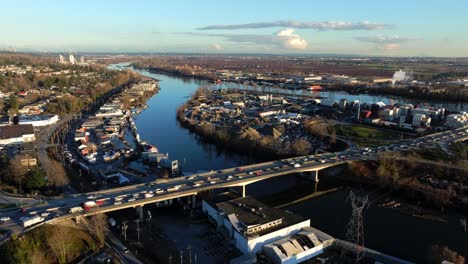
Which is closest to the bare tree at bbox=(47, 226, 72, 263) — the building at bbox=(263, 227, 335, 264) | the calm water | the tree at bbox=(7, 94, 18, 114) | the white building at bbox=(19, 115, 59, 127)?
the building at bbox=(263, 227, 335, 264)

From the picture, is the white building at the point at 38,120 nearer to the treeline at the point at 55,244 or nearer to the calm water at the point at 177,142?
the calm water at the point at 177,142

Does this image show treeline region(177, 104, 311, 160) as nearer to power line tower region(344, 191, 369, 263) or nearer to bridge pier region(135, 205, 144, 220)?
power line tower region(344, 191, 369, 263)

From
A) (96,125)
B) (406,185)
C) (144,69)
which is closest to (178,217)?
(406,185)

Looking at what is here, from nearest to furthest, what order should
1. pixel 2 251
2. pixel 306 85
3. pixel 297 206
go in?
pixel 2 251
pixel 297 206
pixel 306 85

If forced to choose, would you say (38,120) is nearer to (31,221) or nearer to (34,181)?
(34,181)

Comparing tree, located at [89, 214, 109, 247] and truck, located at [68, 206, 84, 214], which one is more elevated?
truck, located at [68, 206, 84, 214]

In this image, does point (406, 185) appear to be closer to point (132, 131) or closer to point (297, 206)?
point (297, 206)

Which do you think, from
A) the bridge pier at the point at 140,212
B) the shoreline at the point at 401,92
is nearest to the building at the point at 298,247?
the bridge pier at the point at 140,212
